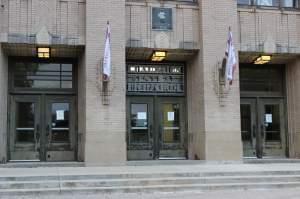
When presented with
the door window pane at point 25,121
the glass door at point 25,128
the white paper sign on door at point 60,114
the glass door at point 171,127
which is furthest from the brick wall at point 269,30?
the door window pane at point 25,121

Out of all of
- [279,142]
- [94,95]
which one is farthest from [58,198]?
[279,142]

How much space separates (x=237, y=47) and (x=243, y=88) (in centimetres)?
204

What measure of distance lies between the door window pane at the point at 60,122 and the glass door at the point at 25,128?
1.59ft

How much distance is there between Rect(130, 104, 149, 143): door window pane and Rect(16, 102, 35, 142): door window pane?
3295 mm

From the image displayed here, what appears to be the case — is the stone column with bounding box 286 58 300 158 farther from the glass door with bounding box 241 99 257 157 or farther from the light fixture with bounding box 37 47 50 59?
the light fixture with bounding box 37 47 50 59

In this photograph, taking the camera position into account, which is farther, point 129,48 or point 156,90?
point 156,90

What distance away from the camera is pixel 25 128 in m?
16.1

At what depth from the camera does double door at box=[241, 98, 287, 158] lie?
17.6 meters

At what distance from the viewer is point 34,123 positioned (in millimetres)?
16172

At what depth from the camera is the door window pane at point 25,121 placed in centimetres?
1608

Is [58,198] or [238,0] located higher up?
[238,0]

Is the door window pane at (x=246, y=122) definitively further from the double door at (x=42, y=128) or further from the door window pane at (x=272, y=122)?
the double door at (x=42, y=128)

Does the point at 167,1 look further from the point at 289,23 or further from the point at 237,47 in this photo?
the point at 289,23

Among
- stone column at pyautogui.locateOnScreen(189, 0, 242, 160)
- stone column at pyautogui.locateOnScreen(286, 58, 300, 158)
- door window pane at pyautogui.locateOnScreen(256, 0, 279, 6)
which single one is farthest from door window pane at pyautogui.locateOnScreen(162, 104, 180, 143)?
door window pane at pyautogui.locateOnScreen(256, 0, 279, 6)
